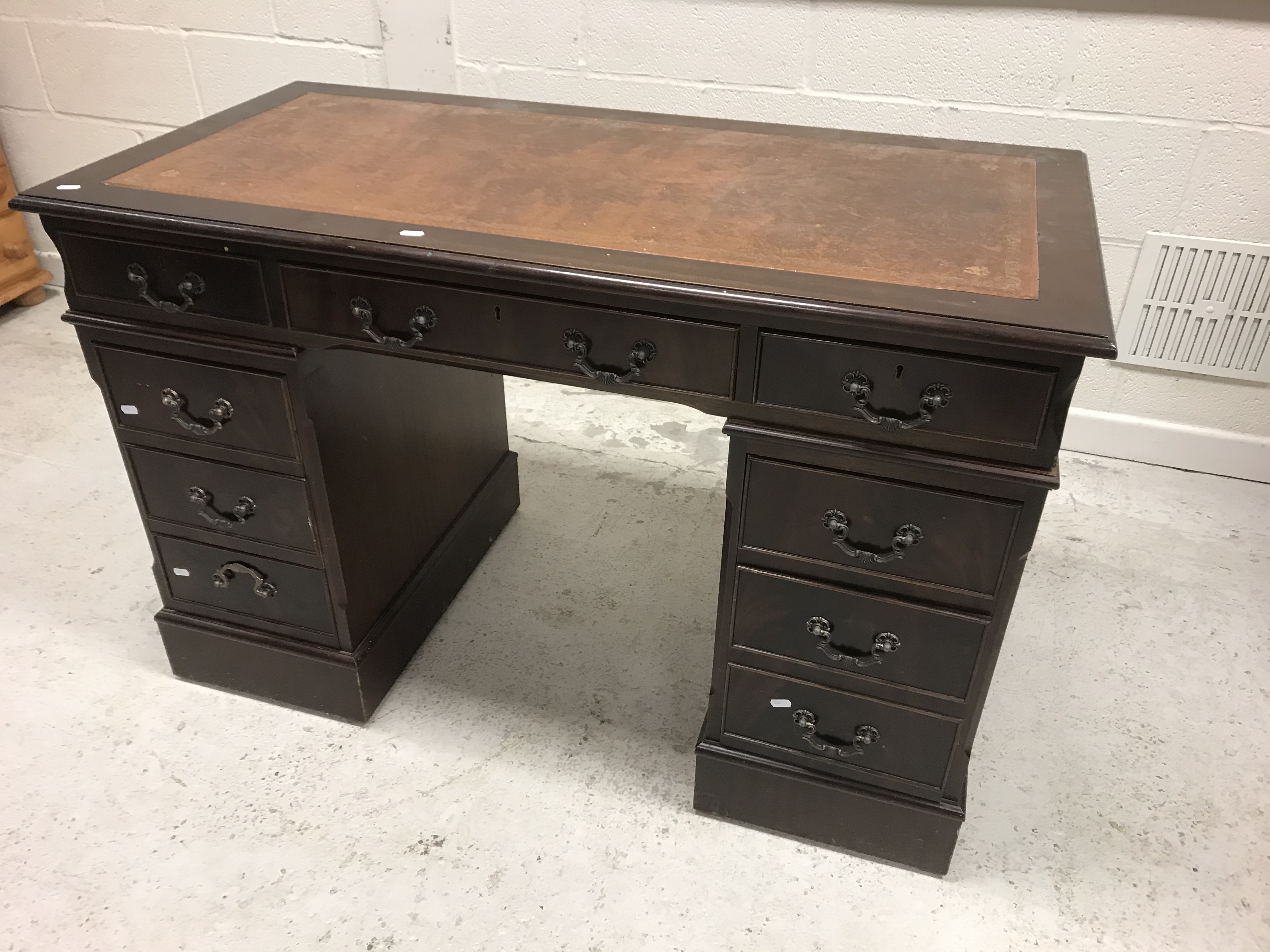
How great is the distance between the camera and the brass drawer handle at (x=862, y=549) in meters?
1.15

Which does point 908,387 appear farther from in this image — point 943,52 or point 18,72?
point 18,72

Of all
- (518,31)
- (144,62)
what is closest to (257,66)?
(144,62)

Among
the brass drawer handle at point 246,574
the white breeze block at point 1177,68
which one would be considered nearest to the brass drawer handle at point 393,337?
the brass drawer handle at point 246,574

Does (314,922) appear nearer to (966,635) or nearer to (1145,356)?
(966,635)

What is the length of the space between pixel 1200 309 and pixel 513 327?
171 centimetres

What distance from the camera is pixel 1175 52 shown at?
1894 millimetres

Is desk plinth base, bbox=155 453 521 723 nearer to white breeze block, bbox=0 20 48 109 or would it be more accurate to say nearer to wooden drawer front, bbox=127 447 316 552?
wooden drawer front, bbox=127 447 316 552

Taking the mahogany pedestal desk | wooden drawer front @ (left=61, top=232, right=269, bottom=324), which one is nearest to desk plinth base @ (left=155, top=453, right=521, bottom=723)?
the mahogany pedestal desk

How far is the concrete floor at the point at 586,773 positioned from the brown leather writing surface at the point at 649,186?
0.86m

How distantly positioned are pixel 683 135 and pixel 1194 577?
1.38 metres

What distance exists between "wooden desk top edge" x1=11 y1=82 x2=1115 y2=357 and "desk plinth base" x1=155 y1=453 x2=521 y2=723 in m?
0.71

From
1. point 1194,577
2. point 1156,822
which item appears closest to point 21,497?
point 1156,822

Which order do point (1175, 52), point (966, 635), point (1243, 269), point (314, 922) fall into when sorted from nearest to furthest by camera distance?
1. point (966, 635)
2. point (314, 922)
3. point (1175, 52)
4. point (1243, 269)

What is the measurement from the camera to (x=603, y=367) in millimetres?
1168
